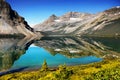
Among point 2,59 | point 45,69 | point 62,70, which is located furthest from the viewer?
point 2,59

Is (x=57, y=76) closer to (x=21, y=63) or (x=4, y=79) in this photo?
(x=4, y=79)

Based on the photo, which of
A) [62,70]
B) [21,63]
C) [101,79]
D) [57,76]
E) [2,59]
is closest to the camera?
[101,79]

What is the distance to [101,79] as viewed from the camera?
3039 cm

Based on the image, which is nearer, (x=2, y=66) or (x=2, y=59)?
(x=2, y=66)

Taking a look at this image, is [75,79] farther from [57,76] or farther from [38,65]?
[38,65]

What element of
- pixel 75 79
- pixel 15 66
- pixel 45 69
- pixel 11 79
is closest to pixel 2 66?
pixel 15 66

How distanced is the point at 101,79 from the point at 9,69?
423ft

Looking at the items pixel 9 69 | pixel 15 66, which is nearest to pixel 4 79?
pixel 9 69

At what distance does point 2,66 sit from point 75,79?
344ft

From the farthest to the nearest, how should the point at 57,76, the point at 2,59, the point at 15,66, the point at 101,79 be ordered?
the point at 2,59 → the point at 15,66 → the point at 57,76 → the point at 101,79

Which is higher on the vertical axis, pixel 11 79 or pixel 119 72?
pixel 119 72

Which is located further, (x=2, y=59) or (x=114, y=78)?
(x=2, y=59)

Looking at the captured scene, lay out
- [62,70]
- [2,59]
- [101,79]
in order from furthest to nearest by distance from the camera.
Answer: [2,59] → [62,70] → [101,79]

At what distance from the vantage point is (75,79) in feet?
232
